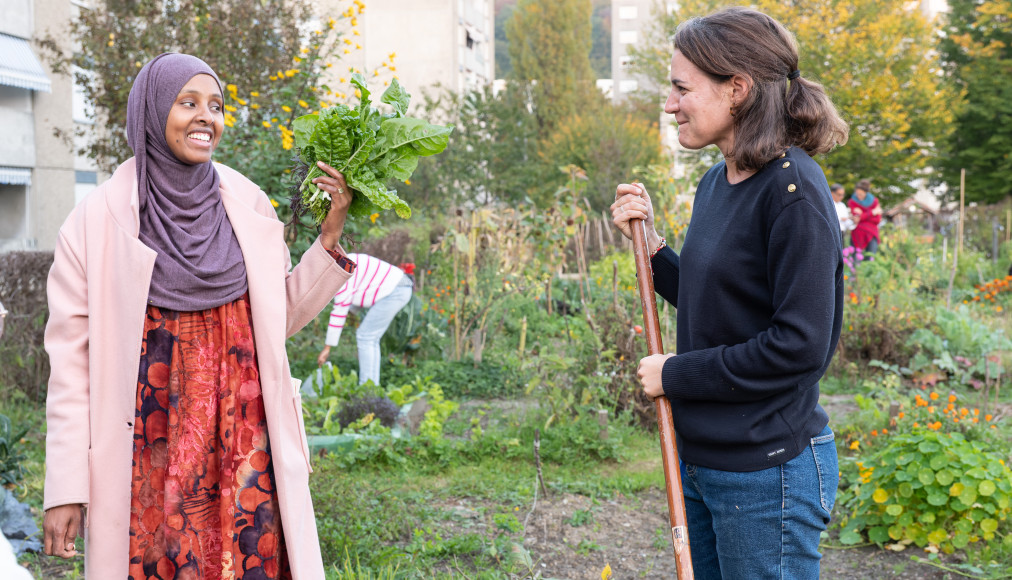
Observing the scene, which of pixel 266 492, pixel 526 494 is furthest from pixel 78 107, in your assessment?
pixel 266 492

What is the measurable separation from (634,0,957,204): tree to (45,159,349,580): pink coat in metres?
19.7

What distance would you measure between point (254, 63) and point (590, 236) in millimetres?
8076

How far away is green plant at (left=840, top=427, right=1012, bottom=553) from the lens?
364 centimetres

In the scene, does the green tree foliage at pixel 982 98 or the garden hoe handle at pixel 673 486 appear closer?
the garden hoe handle at pixel 673 486

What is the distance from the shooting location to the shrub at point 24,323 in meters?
6.48

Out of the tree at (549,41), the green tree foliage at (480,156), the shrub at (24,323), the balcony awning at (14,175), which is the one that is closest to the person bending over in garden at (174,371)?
the shrub at (24,323)

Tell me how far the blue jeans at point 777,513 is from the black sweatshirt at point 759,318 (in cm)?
3

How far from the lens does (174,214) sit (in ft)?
7.11

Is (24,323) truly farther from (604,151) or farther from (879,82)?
(879,82)

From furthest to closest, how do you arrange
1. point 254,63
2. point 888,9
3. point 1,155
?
point 888,9 → point 1,155 → point 254,63

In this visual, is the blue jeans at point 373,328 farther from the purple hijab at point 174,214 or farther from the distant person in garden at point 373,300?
the purple hijab at point 174,214

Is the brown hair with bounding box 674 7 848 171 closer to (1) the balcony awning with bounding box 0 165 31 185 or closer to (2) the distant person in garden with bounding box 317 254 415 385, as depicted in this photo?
(2) the distant person in garden with bounding box 317 254 415 385

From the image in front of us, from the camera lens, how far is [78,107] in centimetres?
1688

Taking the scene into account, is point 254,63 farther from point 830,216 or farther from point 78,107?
point 78,107
